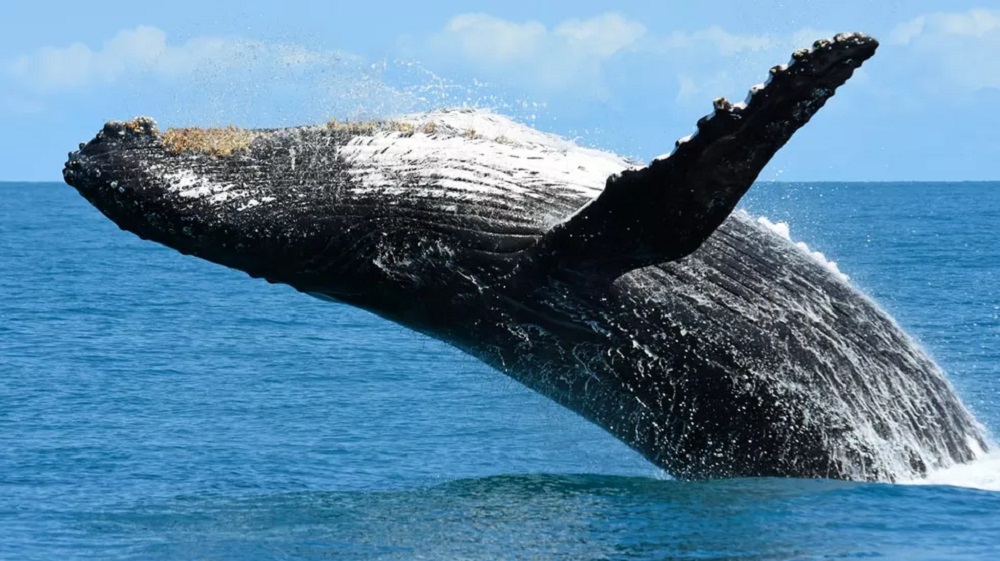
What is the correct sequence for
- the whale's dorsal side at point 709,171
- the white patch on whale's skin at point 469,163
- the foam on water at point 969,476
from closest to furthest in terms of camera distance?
the whale's dorsal side at point 709,171 → the white patch on whale's skin at point 469,163 → the foam on water at point 969,476

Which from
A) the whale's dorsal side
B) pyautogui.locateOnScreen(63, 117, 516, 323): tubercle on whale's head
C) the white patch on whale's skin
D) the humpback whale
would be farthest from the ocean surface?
the whale's dorsal side

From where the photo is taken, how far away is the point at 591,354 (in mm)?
10359

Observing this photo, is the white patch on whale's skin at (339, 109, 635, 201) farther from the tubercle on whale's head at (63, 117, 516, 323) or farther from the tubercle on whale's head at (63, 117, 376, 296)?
the tubercle on whale's head at (63, 117, 376, 296)

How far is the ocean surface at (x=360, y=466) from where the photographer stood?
994 cm

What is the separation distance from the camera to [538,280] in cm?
990

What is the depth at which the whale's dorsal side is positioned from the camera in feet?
26.8

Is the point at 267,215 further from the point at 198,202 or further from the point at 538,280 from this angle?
the point at 538,280

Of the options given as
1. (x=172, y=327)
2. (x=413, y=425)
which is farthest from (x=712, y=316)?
(x=172, y=327)

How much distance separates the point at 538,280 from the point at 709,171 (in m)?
1.86

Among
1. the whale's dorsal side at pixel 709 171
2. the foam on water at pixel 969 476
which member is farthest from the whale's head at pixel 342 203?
the foam on water at pixel 969 476

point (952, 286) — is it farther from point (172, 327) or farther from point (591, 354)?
point (591, 354)

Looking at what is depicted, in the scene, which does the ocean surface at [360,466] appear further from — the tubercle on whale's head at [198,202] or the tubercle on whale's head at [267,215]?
the tubercle on whale's head at [198,202]

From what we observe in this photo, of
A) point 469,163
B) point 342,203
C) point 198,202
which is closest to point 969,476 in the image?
point 469,163

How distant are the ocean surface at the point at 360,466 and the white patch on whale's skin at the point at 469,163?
2.04m
